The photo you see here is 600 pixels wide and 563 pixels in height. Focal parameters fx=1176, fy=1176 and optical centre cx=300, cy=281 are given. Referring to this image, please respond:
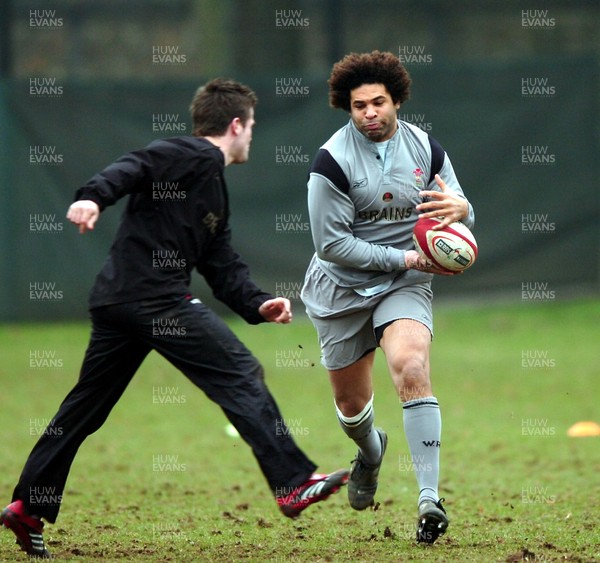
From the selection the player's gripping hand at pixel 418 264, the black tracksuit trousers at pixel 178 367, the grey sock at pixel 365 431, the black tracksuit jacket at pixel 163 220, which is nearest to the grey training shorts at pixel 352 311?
the player's gripping hand at pixel 418 264

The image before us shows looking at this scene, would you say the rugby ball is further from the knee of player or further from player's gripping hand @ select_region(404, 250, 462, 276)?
the knee of player

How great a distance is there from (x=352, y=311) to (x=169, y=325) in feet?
3.75

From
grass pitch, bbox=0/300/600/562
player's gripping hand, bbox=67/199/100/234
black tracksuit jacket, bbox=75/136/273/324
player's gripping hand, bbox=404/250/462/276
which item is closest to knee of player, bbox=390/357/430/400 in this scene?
player's gripping hand, bbox=404/250/462/276

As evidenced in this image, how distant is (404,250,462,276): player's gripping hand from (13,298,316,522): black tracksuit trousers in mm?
947

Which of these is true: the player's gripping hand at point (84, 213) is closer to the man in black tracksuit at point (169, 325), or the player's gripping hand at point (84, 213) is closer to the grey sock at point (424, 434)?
the man in black tracksuit at point (169, 325)

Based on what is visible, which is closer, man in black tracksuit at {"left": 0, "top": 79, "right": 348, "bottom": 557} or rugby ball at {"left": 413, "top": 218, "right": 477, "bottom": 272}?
man in black tracksuit at {"left": 0, "top": 79, "right": 348, "bottom": 557}

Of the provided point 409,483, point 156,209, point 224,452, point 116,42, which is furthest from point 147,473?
point 116,42

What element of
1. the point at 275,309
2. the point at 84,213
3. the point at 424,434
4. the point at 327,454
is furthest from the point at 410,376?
the point at 327,454

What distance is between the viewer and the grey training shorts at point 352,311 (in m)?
6.00

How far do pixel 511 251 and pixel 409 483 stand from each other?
6772 mm

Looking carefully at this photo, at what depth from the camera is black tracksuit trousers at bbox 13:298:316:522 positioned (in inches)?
209

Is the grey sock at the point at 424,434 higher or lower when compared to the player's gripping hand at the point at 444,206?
lower

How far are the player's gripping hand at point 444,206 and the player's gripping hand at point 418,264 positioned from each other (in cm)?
18

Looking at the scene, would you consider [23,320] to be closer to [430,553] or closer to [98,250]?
[98,250]
